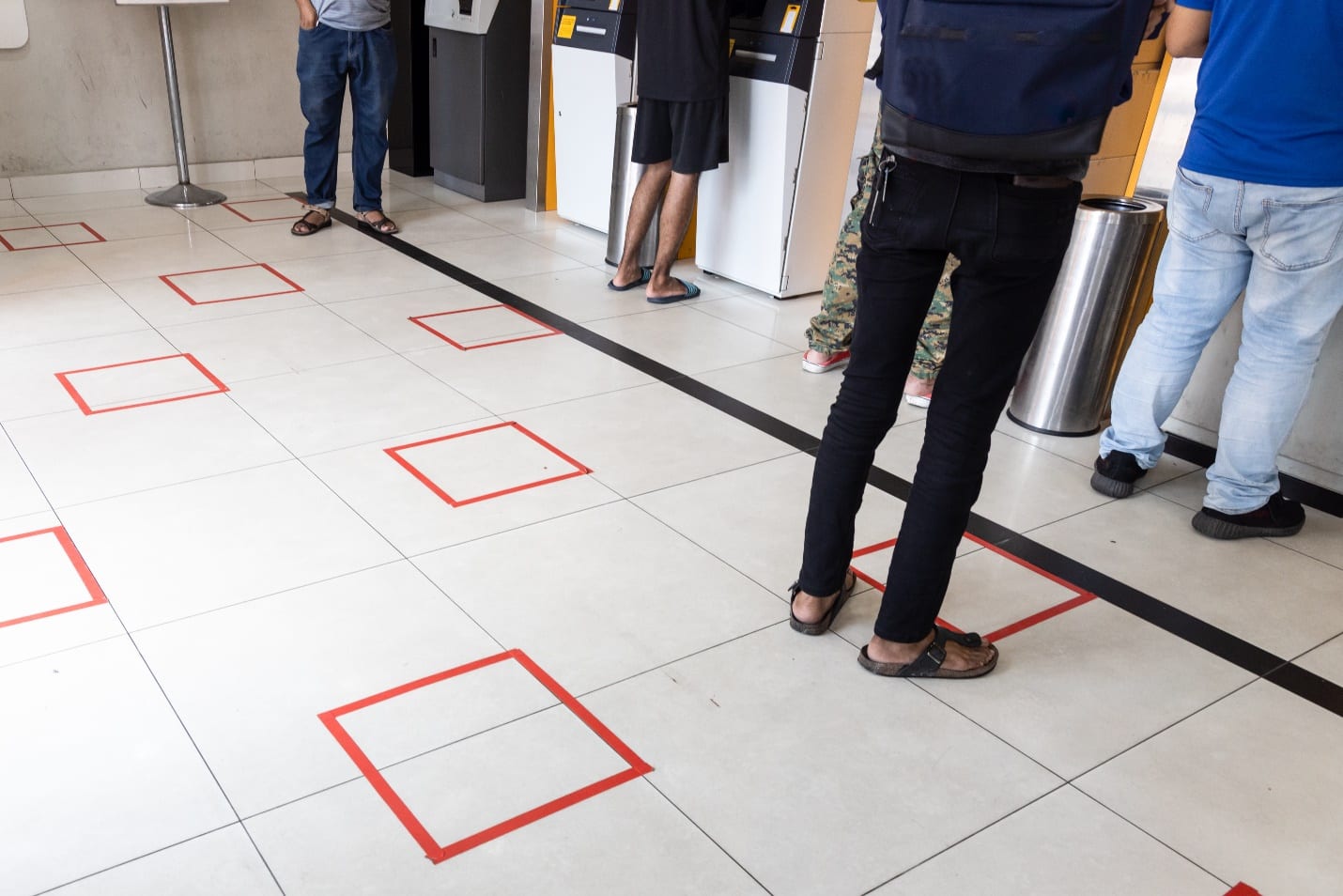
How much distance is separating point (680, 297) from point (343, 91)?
175 cm

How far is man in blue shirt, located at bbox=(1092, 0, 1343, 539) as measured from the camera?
7.68 ft

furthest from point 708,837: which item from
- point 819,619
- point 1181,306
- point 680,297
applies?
point 680,297

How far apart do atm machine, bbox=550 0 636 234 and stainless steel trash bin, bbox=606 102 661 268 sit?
0.53 ft

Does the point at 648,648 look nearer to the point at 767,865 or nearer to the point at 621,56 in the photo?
the point at 767,865

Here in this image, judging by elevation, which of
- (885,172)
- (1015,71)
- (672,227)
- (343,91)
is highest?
(1015,71)

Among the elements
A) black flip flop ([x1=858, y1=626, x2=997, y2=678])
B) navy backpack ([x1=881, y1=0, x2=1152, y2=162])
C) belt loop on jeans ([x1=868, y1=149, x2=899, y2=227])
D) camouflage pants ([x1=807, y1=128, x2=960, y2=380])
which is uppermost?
navy backpack ([x1=881, y1=0, x2=1152, y2=162])

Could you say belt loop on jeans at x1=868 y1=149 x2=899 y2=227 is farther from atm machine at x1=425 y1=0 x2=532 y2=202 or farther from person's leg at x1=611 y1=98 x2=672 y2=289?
atm machine at x1=425 y1=0 x2=532 y2=202

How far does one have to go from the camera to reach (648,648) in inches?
83.7

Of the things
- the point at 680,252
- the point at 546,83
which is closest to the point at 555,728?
the point at 680,252

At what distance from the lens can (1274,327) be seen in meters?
2.60

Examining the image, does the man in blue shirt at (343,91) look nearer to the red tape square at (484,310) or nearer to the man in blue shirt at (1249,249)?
the red tape square at (484,310)

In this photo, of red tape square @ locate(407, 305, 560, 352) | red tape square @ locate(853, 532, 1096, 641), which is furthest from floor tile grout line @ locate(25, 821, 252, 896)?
red tape square @ locate(407, 305, 560, 352)

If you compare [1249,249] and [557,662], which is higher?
[1249,249]

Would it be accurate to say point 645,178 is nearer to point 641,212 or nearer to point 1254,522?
point 641,212
